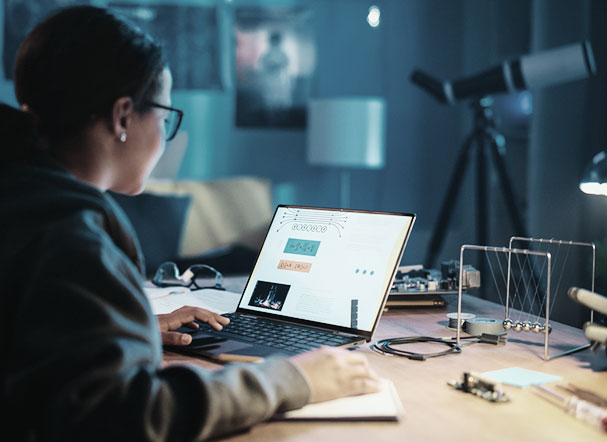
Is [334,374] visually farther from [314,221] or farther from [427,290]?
[427,290]

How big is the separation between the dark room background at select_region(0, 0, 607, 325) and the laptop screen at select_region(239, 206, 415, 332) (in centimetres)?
274

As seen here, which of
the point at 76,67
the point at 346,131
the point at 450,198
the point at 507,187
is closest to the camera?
the point at 76,67

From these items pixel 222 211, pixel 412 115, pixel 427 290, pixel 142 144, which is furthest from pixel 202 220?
pixel 142 144

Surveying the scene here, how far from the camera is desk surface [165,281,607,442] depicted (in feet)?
2.24

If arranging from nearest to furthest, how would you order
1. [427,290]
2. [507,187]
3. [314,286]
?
[314,286]
[427,290]
[507,187]

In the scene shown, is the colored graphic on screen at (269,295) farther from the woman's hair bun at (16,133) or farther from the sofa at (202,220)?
the sofa at (202,220)

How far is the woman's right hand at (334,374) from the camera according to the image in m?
0.74

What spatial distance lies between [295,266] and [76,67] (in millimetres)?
574

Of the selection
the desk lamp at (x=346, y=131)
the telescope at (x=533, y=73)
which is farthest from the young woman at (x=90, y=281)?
the desk lamp at (x=346, y=131)

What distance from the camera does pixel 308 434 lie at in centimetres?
68

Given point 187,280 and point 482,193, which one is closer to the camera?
point 187,280

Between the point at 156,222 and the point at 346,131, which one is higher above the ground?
the point at 346,131

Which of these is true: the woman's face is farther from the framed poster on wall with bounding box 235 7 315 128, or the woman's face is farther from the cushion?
the framed poster on wall with bounding box 235 7 315 128

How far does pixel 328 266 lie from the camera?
111cm
